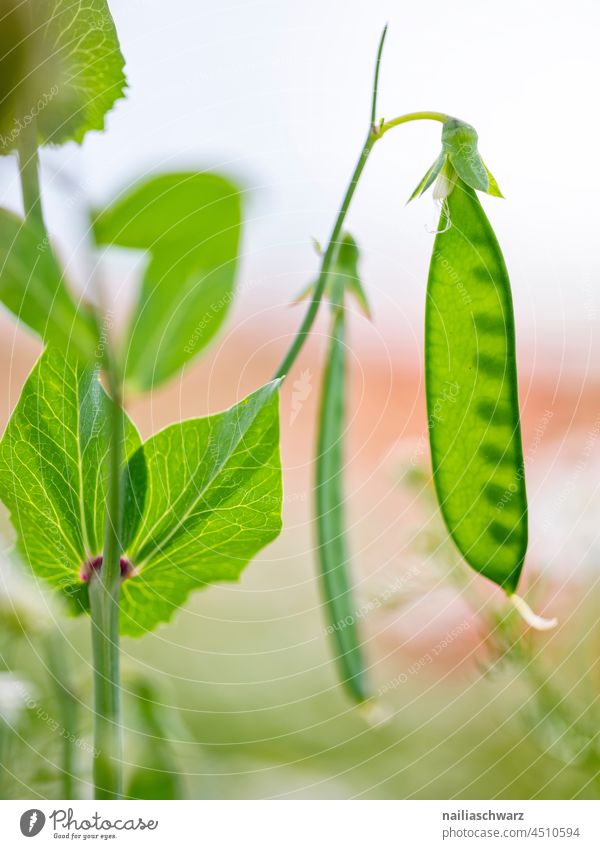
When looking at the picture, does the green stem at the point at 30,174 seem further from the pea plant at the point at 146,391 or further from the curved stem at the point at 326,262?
the curved stem at the point at 326,262

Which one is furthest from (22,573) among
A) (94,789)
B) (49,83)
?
(49,83)

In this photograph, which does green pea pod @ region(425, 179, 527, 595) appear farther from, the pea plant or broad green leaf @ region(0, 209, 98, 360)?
broad green leaf @ region(0, 209, 98, 360)

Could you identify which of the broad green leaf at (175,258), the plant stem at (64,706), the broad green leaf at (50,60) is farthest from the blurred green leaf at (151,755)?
the broad green leaf at (50,60)

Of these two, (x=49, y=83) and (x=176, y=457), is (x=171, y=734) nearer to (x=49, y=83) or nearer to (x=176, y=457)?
(x=176, y=457)

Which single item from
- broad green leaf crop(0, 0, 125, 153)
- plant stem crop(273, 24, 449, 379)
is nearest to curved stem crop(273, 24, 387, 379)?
plant stem crop(273, 24, 449, 379)

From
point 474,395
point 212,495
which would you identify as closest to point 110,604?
point 212,495
